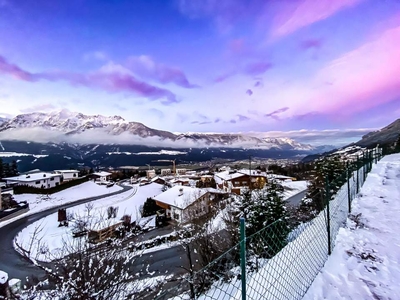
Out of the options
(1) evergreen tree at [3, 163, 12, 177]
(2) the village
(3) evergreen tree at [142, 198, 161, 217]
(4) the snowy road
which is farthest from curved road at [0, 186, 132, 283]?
(1) evergreen tree at [3, 163, 12, 177]

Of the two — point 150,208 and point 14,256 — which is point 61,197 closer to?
point 150,208

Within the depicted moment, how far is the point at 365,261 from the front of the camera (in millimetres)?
3348

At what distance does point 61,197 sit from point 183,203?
65.8 ft

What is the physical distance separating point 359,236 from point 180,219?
21378 mm

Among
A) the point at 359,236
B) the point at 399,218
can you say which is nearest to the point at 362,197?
the point at 399,218

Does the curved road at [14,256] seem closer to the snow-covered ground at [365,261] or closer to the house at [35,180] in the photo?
the snow-covered ground at [365,261]

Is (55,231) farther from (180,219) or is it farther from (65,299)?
(65,299)

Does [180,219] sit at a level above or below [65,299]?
below

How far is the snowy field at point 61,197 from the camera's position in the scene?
27.8 m

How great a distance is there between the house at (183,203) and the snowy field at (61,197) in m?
13.6

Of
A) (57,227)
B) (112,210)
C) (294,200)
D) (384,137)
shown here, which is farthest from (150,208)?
(384,137)

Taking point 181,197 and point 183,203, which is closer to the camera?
point 183,203

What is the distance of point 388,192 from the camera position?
7398 millimetres

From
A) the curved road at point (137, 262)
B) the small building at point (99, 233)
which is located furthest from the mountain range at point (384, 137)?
the small building at point (99, 233)
